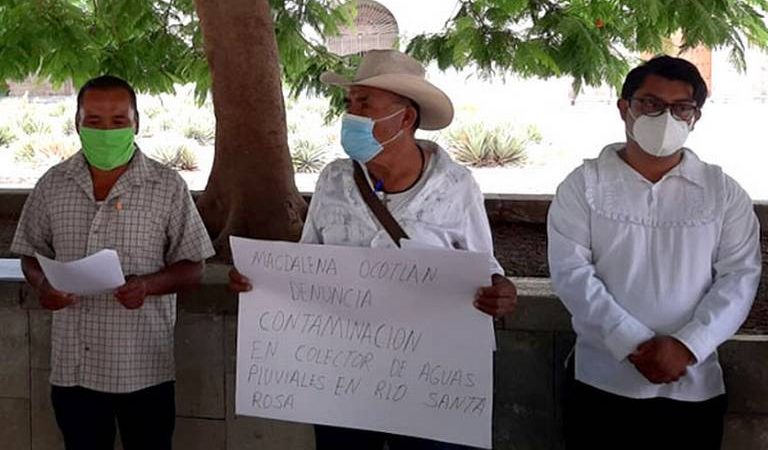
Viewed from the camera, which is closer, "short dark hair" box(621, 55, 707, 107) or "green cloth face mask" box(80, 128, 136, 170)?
"short dark hair" box(621, 55, 707, 107)

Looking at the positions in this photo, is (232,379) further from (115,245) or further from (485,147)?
(485,147)

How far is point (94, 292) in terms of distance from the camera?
304cm

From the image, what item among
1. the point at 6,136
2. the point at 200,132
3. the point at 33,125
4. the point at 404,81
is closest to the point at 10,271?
the point at 404,81

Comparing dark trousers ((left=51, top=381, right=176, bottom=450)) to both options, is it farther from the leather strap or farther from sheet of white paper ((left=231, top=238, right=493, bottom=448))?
the leather strap

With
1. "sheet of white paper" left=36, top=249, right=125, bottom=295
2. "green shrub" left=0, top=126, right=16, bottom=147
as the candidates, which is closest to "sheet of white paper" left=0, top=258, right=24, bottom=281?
"sheet of white paper" left=36, top=249, right=125, bottom=295

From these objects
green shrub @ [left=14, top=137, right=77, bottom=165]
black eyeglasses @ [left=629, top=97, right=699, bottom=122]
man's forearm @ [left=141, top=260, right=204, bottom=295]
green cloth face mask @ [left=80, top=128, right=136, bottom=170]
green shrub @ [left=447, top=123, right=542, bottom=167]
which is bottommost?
green shrub @ [left=14, top=137, right=77, bottom=165]

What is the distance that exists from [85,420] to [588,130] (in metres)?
20.5

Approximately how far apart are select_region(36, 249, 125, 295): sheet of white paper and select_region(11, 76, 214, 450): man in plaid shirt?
0.07 m

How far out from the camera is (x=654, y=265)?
2.79 metres

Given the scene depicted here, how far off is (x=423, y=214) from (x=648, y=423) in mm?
912

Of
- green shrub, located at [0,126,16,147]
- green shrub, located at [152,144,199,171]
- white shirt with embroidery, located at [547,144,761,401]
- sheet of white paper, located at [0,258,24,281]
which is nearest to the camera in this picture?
white shirt with embroidery, located at [547,144,761,401]

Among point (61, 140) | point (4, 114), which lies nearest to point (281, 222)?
point (61, 140)

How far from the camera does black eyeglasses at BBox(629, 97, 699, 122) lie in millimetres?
2783

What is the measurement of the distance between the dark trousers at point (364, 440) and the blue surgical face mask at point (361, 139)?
33.5 inches
